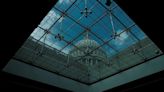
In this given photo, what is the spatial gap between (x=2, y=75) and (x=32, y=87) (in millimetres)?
3073

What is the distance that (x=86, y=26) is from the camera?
15.5 metres

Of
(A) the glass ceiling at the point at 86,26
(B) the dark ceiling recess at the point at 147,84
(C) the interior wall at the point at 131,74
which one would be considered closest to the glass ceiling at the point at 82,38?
(A) the glass ceiling at the point at 86,26

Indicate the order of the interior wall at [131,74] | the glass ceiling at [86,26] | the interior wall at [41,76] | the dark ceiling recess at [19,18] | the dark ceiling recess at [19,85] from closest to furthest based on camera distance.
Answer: the dark ceiling recess at [19,18]
the glass ceiling at [86,26]
the dark ceiling recess at [19,85]
the interior wall at [41,76]
the interior wall at [131,74]

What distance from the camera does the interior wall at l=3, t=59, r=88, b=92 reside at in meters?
14.7

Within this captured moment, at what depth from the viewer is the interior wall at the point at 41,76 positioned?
577 inches

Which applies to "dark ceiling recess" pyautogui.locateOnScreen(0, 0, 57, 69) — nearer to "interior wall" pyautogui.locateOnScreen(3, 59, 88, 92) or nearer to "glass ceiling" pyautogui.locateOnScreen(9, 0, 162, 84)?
"interior wall" pyautogui.locateOnScreen(3, 59, 88, 92)

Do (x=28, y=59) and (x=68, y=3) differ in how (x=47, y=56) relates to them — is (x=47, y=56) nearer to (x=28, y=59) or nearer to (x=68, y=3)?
(x=28, y=59)

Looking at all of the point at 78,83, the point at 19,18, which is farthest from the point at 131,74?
the point at 19,18

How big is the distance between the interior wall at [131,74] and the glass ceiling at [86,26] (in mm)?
2471

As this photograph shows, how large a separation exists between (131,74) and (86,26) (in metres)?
6.41

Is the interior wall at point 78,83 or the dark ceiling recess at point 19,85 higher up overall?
the interior wall at point 78,83

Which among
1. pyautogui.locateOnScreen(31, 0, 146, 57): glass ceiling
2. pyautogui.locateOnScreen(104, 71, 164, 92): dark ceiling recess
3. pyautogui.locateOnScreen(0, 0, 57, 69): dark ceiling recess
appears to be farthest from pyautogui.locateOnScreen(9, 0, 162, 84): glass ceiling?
pyautogui.locateOnScreen(0, 0, 57, 69): dark ceiling recess

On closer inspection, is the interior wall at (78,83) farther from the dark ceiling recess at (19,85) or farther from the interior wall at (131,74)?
the dark ceiling recess at (19,85)

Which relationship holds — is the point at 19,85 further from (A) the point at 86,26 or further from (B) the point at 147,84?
(B) the point at 147,84
